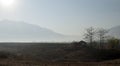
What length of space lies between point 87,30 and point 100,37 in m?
7.56

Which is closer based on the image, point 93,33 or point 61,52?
point 61,52

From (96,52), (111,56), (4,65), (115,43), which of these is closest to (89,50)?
(96,52)

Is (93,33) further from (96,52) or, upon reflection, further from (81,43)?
(96,52)

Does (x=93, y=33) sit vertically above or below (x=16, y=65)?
above

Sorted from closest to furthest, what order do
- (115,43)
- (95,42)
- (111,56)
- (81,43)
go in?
(111,56) < (81,43) < (115,43) < (95,42)

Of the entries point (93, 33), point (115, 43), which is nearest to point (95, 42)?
point (93, 33)

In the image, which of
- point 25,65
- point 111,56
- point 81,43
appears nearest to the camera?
point 25,65

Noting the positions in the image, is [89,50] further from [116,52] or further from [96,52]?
[116,52]

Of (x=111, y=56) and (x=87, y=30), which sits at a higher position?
(x=87, y=30)

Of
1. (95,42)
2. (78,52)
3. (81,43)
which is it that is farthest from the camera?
(95,42)

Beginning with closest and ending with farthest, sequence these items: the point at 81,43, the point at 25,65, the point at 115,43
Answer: the point at 25,65 → the point at 81,43 → the point at 115,43

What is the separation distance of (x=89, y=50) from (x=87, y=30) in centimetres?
3097

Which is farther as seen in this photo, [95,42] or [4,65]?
[95,42]

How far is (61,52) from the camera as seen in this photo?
7744 centimetres
